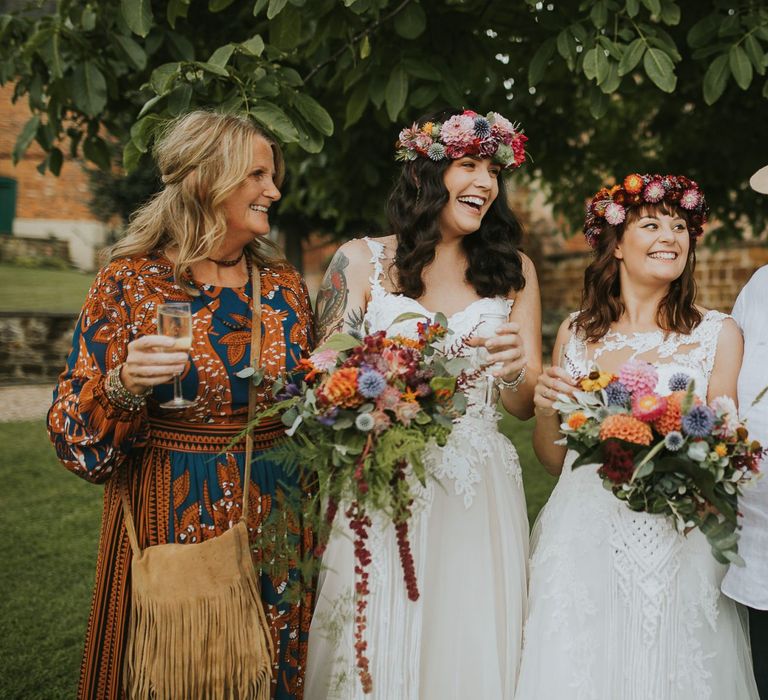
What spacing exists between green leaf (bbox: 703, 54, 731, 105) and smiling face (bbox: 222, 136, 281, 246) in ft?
5.80

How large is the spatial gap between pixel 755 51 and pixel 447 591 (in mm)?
2378

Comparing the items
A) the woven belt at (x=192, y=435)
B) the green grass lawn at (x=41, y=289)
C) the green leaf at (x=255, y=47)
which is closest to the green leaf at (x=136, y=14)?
the green leaf at (x=255, y=47)

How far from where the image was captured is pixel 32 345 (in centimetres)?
1252

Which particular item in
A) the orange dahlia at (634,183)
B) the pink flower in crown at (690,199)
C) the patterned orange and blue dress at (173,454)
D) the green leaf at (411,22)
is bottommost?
the patterned orange and blue dress at (173,454)

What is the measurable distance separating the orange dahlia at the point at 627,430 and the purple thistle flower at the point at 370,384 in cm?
65

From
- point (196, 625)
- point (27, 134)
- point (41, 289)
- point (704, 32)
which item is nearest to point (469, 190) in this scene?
point (704, 32)

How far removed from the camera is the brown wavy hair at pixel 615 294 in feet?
9.93

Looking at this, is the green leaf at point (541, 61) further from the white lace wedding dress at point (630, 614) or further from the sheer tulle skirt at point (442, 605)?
the sheer tulle skirt at point (442, 605)

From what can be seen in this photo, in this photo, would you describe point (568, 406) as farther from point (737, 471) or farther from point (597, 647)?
point (597, 647)

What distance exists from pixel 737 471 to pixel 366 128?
136 inches

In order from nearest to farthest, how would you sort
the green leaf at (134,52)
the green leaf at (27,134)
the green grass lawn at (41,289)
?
1. the green leaf at (134,52)
2. the green leaf at (27,134)
3. the green grass lawn at (41,289)

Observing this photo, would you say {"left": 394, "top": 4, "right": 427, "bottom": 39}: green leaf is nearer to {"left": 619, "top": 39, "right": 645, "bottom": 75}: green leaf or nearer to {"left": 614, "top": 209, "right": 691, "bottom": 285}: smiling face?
{"left": 619, "top": 39, "right": 645, "bottom": 75}: green leaf

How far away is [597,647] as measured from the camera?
2717mm

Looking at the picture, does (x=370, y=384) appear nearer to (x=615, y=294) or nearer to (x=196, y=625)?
(x=196, y=625)
